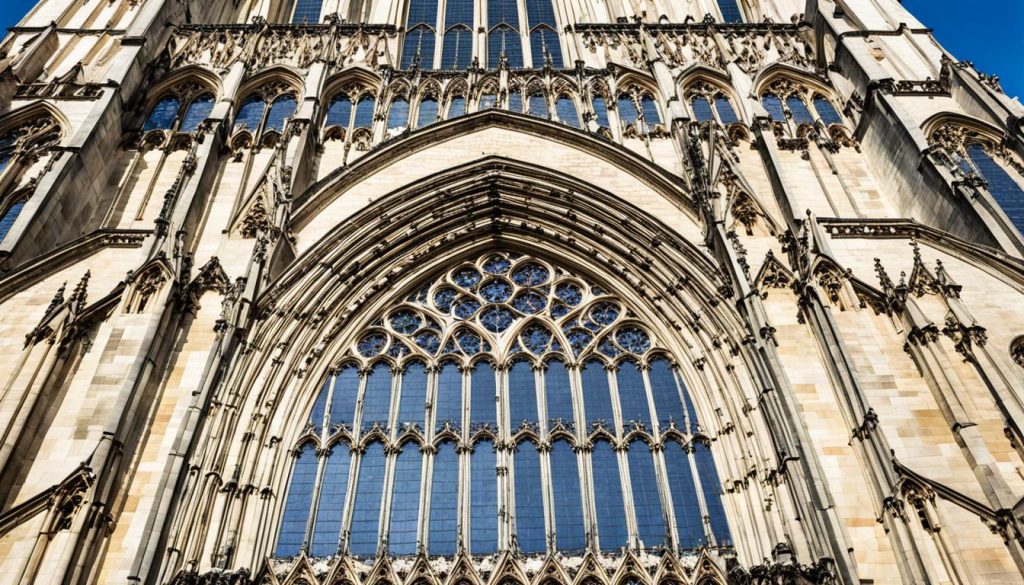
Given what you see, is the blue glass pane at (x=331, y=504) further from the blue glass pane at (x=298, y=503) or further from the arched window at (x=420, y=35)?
the arched window at (x=420, y=35)

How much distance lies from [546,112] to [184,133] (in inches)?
350

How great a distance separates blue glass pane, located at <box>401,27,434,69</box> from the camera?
23.8 metres

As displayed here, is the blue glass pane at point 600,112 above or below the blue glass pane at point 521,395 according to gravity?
above

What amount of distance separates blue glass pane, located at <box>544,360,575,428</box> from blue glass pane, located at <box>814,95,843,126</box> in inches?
391

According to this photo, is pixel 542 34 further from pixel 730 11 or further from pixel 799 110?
pixel 799 110

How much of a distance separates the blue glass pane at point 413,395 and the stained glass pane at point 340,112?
24.8ft

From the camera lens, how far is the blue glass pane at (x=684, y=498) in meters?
13.5

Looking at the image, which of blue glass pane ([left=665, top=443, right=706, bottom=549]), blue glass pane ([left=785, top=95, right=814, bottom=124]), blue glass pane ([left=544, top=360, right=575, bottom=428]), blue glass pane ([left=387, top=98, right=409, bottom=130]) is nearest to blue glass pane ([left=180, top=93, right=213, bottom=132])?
blue glass pane ([left=387, top=98, right=409, bottom=130])

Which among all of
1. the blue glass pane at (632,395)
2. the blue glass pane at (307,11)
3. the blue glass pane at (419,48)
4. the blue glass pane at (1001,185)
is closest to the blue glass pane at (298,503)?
the blue glass pane at (632,395)

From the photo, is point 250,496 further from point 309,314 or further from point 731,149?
point 731,149

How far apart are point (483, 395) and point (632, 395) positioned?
112 inches

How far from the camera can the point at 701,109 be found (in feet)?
69.1

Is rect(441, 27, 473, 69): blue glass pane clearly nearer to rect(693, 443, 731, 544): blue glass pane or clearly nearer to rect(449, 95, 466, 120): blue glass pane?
rect(449, 95, 466, 120): blue glass pane

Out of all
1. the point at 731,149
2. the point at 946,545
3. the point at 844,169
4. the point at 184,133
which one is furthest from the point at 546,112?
the point at 946,545
